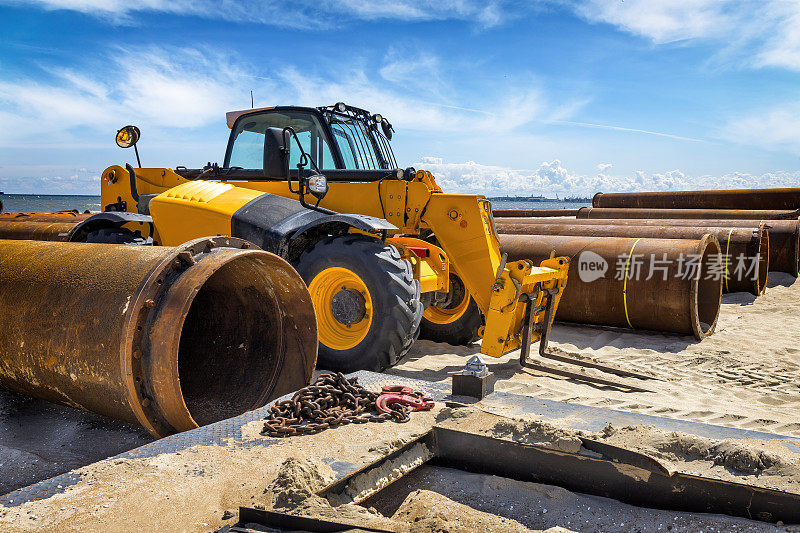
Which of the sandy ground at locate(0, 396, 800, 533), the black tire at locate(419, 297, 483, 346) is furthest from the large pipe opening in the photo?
the sandy ground at locate(0, 396, 800, 533)

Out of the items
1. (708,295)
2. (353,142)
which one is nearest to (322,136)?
(353,142)

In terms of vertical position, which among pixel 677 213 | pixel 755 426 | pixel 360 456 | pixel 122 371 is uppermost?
pixel 677 213

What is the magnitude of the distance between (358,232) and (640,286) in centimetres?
378

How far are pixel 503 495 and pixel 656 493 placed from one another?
2.30 feet

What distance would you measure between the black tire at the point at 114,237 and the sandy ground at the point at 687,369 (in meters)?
3.16

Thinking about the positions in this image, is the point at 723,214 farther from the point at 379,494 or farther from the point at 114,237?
the point at 379,494

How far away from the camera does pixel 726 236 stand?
9945 millimetres

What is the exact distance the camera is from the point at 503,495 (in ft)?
9.80

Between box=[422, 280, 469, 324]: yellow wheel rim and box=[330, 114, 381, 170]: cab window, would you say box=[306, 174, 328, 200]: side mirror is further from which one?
box=[422, 280, 469, 324]: yellow wheel rim

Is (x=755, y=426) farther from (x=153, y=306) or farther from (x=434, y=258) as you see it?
(x=153, y=306)

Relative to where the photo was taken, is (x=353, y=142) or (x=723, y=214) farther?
(x=723, y=214)

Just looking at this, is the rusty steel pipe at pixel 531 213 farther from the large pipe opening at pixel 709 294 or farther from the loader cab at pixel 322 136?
the loader cab at pixel 322 136

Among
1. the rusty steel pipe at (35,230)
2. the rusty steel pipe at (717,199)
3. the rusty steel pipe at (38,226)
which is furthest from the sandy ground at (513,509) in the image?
the rusty steel pipe at (717,199)

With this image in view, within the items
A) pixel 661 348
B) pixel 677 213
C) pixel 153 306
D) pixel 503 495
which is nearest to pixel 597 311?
pixel 661 348
